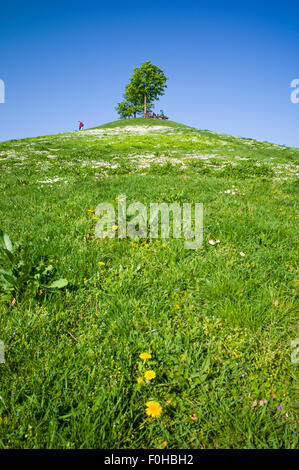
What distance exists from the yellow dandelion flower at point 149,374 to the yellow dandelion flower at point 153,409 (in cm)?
15

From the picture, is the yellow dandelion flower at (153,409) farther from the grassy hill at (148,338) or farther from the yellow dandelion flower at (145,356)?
the yellow dandelion flower at (145,356)

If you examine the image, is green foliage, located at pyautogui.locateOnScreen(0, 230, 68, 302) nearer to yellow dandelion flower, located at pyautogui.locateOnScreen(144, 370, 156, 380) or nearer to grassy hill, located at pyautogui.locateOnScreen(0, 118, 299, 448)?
grassy hill, located at pyautogui.locateOnScreen(0, 118, 299, 448)

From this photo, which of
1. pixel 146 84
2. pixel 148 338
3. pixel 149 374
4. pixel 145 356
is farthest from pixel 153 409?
pixel 146 84

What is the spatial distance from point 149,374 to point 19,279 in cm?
162

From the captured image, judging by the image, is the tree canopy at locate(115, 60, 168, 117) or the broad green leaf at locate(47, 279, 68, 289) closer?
the broad green leaf at locate(47, 279, 68, 289)

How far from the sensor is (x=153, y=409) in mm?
1507

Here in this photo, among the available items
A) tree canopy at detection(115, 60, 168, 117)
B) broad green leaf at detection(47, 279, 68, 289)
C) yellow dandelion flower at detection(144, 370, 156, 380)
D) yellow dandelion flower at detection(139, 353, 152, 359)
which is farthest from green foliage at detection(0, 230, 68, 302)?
tree canopy at detection(115, 60, 168, 117)

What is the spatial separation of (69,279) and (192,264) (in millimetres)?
1549

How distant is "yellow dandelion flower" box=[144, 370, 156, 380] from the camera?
1660 millimetres

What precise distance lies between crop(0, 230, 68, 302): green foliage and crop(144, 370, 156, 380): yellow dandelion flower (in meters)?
1.28

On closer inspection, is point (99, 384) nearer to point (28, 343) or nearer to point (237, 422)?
point (28, 343)

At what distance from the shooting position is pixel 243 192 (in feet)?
20.4

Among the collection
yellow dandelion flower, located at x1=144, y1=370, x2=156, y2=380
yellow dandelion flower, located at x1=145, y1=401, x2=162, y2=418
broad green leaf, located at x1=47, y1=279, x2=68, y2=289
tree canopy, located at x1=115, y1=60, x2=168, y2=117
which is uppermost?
tree canopy, located at x1=115, y1=60, x2=168, y2=117
